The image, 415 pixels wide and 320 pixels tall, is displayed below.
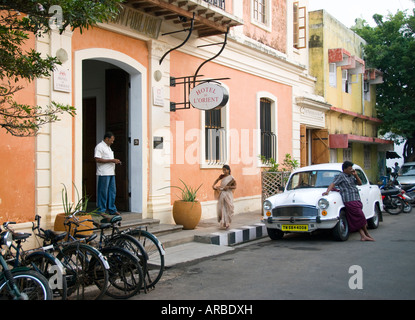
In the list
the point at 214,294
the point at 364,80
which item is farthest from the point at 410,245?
the point at 364,80

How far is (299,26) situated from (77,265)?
48.1ft

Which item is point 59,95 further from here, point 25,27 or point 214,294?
point 214,294

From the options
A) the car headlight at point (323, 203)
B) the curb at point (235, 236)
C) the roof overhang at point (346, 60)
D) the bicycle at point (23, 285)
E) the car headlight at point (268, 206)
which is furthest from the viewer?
the roof overhang at point (346, 60)

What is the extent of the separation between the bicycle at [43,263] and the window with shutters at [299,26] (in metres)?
14.6

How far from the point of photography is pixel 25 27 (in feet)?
17.6

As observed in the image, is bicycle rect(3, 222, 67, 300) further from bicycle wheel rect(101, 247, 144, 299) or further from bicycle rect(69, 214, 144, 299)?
bicycle wheel rect(101, 247, 144, 299)

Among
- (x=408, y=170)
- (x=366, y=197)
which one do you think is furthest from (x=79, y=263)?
(x=408, y=170)

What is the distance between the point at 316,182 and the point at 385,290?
4678 millimetres

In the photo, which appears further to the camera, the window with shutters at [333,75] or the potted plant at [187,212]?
the window with shutters at [333,75]

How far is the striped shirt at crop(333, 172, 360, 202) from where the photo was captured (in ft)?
30.3

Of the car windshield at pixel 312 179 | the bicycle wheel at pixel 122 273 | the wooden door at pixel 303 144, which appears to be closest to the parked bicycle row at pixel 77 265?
the bicycle wheel at pixel 122 273

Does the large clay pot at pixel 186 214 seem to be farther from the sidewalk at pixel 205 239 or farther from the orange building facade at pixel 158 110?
the orange building facade at pixel 158 110

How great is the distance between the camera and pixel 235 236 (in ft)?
32.1

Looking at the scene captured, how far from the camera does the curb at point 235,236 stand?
9.28 meters
